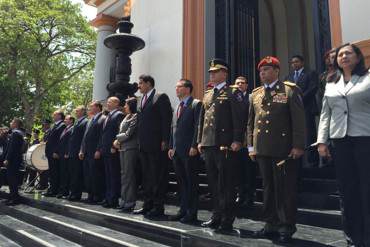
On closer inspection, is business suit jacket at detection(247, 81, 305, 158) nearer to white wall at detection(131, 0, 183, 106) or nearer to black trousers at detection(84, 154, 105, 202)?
black trousers at detection(84, 154, 105, 202)

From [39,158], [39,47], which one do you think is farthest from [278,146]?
[39,47]

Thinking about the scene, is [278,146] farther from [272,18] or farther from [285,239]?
[272,18]

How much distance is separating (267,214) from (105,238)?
1.88 metres

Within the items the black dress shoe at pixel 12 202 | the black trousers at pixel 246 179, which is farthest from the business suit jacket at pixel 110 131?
the black dress shoe at pixel 12 202

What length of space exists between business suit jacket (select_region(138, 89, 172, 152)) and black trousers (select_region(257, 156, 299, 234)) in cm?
172

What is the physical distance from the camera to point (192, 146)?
4.43 meters

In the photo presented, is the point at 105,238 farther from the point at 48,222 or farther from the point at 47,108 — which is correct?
the point at 47,108

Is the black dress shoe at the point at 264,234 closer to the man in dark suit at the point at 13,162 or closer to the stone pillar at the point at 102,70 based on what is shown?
the man in dark suit at the point at 13,162

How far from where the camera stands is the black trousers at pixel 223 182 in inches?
151

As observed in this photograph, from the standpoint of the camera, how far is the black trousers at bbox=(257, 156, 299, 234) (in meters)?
3.32

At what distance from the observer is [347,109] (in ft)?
9.84

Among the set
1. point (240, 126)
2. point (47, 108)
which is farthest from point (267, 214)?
point (47, 108)

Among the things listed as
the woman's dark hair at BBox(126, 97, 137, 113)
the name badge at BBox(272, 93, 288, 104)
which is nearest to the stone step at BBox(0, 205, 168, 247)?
the woman's dark hair at BBox(126, 97, 137, 113)

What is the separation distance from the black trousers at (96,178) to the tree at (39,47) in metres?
18.9
